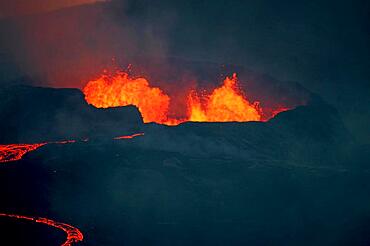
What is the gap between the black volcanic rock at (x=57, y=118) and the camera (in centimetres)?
4688

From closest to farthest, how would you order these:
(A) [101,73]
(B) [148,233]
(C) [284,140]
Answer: (B) [148,233]
(C) [284,140]
(A) [101,73]

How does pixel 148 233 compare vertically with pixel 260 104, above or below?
below

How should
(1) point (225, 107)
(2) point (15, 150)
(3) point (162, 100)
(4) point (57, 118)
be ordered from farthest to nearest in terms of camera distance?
(3) point (162, 100) < (1) point (225, 107) < (4) point (57, 118) < (2) point (15, 150)

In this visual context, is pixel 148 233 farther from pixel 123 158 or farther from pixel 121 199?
pixel 123 158

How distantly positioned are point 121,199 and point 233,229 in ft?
26.4

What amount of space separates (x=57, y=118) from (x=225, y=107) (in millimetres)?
16915

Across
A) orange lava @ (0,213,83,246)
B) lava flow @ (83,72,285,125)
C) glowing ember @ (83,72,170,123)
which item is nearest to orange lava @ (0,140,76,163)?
orange lava @ (0,213,83,246)

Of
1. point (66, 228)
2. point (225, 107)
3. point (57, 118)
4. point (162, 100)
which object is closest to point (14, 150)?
point (57, 118)

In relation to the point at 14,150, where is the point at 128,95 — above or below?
above

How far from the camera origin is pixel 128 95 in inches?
2170

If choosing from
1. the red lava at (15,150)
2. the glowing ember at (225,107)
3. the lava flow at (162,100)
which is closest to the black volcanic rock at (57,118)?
the red lava at (15,150)

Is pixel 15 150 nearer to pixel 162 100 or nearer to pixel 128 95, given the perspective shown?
pixel 128 95

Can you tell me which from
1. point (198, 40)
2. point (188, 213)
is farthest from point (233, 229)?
point (198, 40)

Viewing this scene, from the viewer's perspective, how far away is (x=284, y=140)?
51.9 meters
